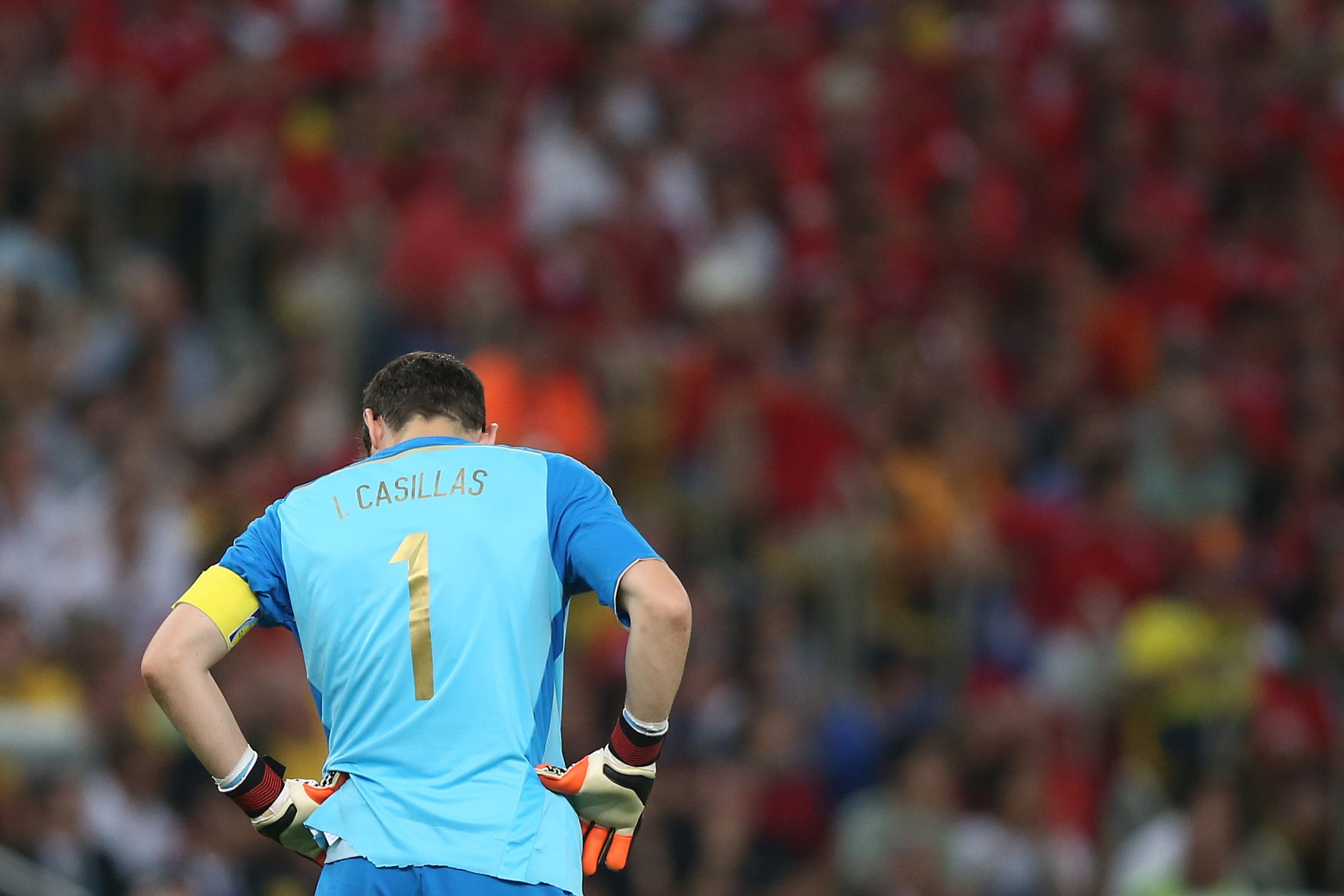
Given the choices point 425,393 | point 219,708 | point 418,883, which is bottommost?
point 418,883

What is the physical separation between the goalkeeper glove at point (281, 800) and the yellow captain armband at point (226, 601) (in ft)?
0.95

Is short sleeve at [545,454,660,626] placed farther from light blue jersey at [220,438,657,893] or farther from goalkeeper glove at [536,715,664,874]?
goalkeeper glove at [536,715,664,874]

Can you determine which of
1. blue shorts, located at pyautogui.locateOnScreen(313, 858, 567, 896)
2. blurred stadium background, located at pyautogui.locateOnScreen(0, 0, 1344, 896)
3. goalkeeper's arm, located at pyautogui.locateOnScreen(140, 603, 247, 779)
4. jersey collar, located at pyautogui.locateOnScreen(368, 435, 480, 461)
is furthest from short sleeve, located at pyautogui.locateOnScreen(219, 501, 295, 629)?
blurred stadium background, located at pyautogui.locateOnScreen(0, 0, 1344, 896)

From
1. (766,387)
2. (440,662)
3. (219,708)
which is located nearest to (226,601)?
(219,708)

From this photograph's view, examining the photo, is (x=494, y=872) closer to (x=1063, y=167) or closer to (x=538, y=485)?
(x=538, y=485)

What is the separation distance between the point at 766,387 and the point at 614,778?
21.6ft

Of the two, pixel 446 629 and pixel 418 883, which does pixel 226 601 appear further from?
pixel 418 883

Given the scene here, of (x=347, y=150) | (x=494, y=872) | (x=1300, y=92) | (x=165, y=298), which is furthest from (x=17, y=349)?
(x=1300, y=92)

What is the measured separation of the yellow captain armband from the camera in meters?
3.87

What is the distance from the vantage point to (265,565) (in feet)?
13.0

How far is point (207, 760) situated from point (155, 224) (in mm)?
7464

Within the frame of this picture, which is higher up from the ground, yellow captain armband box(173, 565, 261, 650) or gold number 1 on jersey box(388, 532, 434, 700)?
yellow captain armband box(173, 565, 261, 650)

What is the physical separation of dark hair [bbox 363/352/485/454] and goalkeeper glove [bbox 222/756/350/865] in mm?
812

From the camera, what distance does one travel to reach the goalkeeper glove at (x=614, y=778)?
388cm
